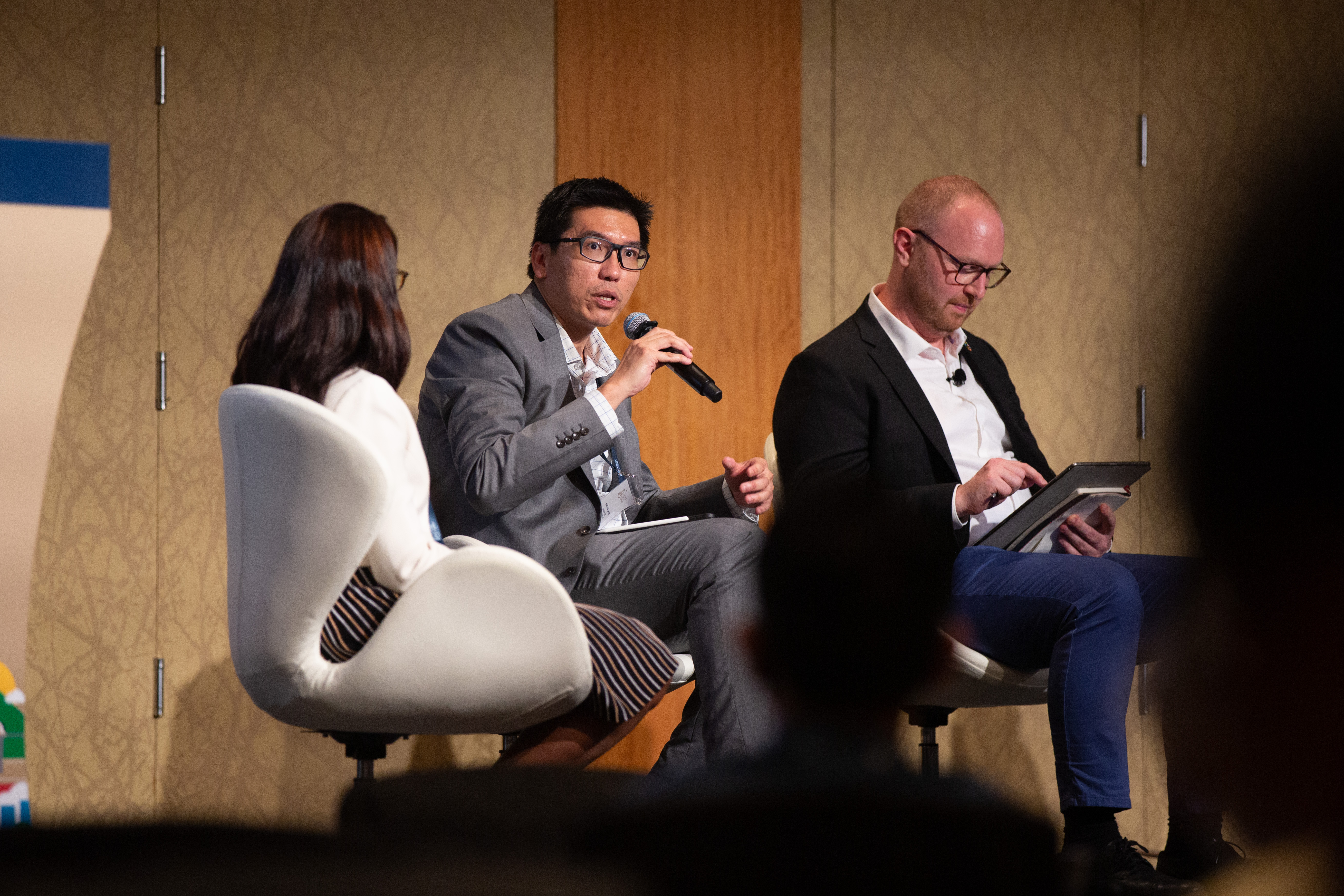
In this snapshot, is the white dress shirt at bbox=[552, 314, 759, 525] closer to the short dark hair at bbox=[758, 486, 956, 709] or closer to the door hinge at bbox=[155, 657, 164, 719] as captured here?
the door hinge at bbox=[155, 657, 164, 719]

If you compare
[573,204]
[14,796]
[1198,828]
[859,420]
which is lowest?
[14,796]

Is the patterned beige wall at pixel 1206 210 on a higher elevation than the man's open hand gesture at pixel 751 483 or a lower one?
higher

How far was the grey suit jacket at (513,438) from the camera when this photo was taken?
76.3 inches

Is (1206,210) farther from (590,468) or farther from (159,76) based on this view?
(159,76)

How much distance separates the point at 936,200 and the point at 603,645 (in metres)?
1.36

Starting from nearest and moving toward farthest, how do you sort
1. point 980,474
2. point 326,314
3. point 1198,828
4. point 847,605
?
1. point 847,605
2. point 1198,828
3. point 326,314
4. point 980,474

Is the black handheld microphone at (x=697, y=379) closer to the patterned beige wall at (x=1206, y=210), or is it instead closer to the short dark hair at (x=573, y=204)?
the short dark hair at (x=573, y=204)

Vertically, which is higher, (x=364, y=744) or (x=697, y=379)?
(x=697, y=379)

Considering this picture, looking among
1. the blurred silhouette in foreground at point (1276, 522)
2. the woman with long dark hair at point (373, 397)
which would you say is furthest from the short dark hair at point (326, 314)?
the blurred silhouette in foreground at point (1276, 522)

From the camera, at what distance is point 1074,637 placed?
1.96 m

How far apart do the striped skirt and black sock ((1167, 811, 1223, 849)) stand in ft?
2.26

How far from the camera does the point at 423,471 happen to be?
1620 millimetres

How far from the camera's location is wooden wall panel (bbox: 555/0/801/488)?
3.25 meters

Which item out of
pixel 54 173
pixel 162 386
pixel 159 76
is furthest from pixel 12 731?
pixel 159 76
